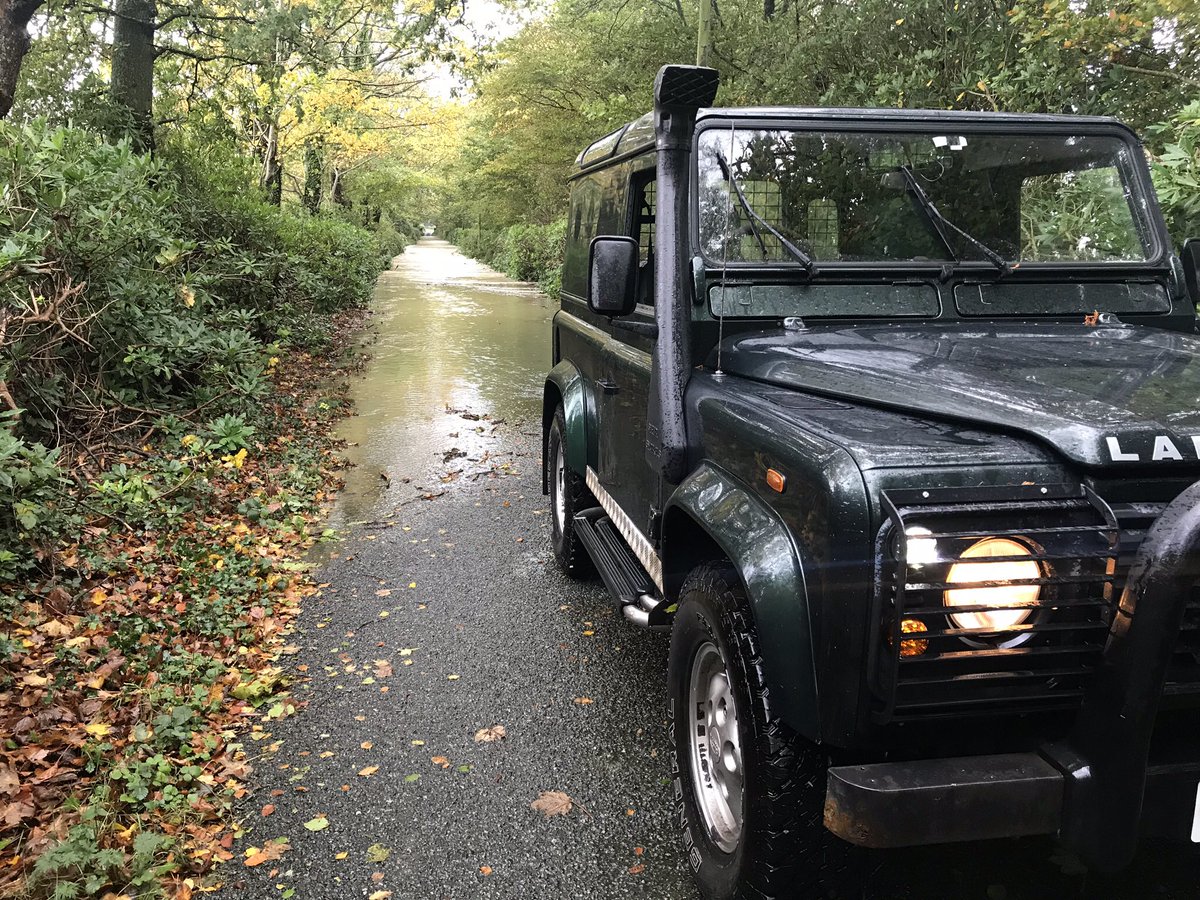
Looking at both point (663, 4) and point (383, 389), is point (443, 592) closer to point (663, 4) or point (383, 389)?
point (383, 389)

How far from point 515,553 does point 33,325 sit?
3.20m

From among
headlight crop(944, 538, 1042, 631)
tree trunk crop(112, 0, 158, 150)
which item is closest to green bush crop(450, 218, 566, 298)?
tree trunk crop(112, 0, 158, 150)

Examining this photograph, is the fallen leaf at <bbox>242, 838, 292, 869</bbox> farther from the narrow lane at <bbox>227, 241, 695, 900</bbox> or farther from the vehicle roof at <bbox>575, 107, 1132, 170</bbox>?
the vehicle roof at <bbox>575, 107, 1132, 170</bbox>

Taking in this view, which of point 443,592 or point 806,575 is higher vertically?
point 806,575

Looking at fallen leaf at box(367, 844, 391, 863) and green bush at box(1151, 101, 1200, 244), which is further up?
green bush at box(1151, 101, 1200, 244)

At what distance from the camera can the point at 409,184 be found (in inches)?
1425

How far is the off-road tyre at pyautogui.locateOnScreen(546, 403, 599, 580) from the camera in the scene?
4.92 meters

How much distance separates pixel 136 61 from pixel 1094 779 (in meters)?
11.0

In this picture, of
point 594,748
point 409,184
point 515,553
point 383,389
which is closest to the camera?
point 594,748

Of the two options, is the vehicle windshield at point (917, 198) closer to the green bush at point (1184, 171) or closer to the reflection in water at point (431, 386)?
the green bush at point (1184, 171)

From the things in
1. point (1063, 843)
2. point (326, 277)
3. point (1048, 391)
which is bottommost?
point (1063, 843)

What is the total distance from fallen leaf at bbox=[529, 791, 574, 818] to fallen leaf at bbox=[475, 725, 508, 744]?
43cm

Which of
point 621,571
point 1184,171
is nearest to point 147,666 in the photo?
point 621,571

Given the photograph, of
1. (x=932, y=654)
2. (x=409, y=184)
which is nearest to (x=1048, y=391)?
(x=932, y=654)
